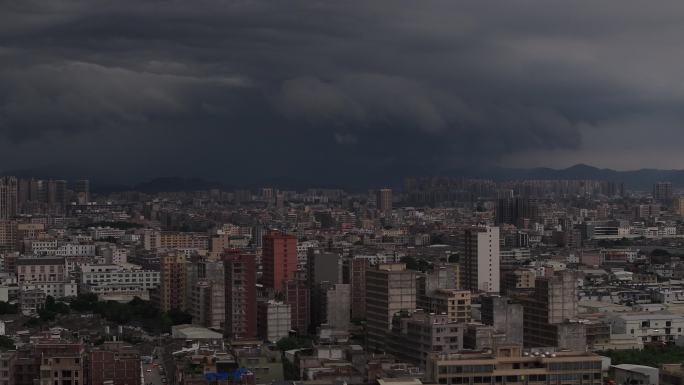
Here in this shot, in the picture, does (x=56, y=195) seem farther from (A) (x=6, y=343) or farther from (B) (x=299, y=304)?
(A) (x=6, y=343)

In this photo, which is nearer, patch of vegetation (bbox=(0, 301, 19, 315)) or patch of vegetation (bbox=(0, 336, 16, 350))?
patch of vegetation (bbox=(0, 336, 16, 350))

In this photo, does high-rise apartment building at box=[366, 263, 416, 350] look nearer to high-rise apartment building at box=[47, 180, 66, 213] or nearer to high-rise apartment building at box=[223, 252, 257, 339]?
high-rise apartment building at box=[223, 252, 257, 339]

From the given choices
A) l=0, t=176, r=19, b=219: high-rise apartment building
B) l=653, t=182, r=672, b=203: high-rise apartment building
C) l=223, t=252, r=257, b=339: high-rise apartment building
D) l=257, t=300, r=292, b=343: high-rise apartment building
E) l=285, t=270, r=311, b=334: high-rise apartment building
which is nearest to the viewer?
l=257, t=300, r=292, b=343: high-rise apartment building

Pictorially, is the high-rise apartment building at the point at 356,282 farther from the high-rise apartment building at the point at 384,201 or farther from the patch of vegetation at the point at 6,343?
the high-rise apartment building at the point at 384,201

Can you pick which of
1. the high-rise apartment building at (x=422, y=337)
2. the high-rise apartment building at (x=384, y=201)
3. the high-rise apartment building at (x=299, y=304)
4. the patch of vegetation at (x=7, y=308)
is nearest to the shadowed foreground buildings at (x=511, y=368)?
the high-rise apartment building at (x=422, y=337)

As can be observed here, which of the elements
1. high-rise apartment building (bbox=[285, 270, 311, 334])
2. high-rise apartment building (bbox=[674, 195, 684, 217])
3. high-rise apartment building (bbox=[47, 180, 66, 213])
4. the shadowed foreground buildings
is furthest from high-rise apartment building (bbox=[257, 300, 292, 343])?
high-rise apartment building (bbox=[674, 195, 684, 217])

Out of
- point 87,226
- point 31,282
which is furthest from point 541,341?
point 87,226

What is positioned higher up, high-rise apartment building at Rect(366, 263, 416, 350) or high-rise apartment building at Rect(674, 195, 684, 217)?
high-rise apartment building at Rect(674, 195, 684, 217)
